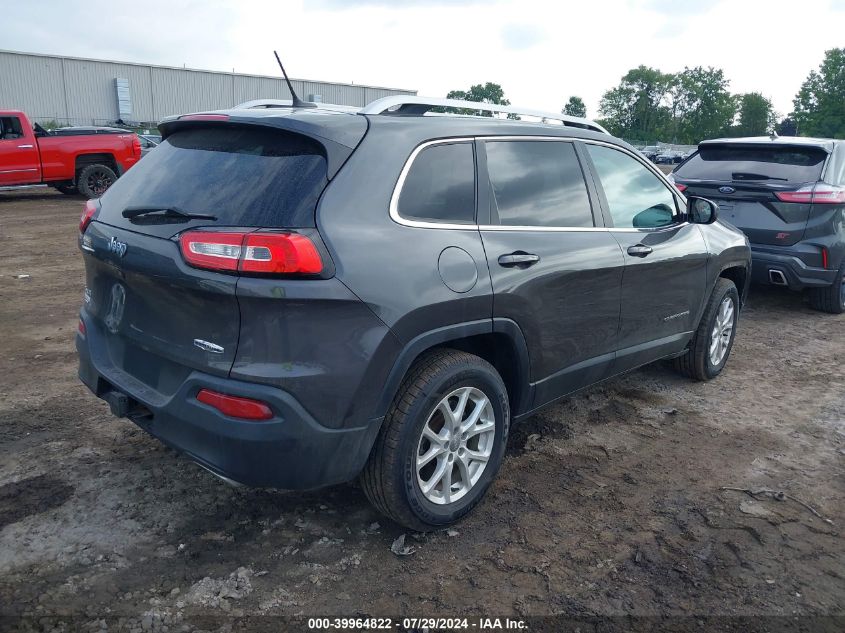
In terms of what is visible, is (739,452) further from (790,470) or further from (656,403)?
(656,403)

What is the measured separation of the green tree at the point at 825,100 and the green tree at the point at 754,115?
2109 cm

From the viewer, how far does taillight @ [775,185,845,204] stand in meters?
6.55

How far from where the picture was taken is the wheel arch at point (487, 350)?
2.77 metres

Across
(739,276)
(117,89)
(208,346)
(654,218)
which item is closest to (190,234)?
(208,346)

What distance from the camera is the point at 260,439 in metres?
2.54

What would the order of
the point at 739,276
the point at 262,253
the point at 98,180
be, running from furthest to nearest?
the point at 98,180 → the point at 739,276 → the point at 262,253

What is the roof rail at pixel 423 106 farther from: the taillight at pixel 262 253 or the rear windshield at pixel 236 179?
the taillight at pixel 262 253

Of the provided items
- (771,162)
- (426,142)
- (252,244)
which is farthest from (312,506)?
(771,162)

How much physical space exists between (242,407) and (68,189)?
16.6 m

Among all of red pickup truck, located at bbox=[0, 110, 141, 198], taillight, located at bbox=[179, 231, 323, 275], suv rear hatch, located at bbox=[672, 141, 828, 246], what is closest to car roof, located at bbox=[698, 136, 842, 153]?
suv rear hatch, located at bbox=[672, 141, 828, 246]

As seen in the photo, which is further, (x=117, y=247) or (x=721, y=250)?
(x=721, y=250)

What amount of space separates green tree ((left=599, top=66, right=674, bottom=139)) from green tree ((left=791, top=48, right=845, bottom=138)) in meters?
27.8

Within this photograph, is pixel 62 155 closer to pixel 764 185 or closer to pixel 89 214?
pixel 89 214

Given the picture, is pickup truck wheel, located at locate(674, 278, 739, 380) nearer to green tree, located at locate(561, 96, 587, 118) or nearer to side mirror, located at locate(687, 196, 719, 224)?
side mirror, located at locate(687, 196, 719, 224)
